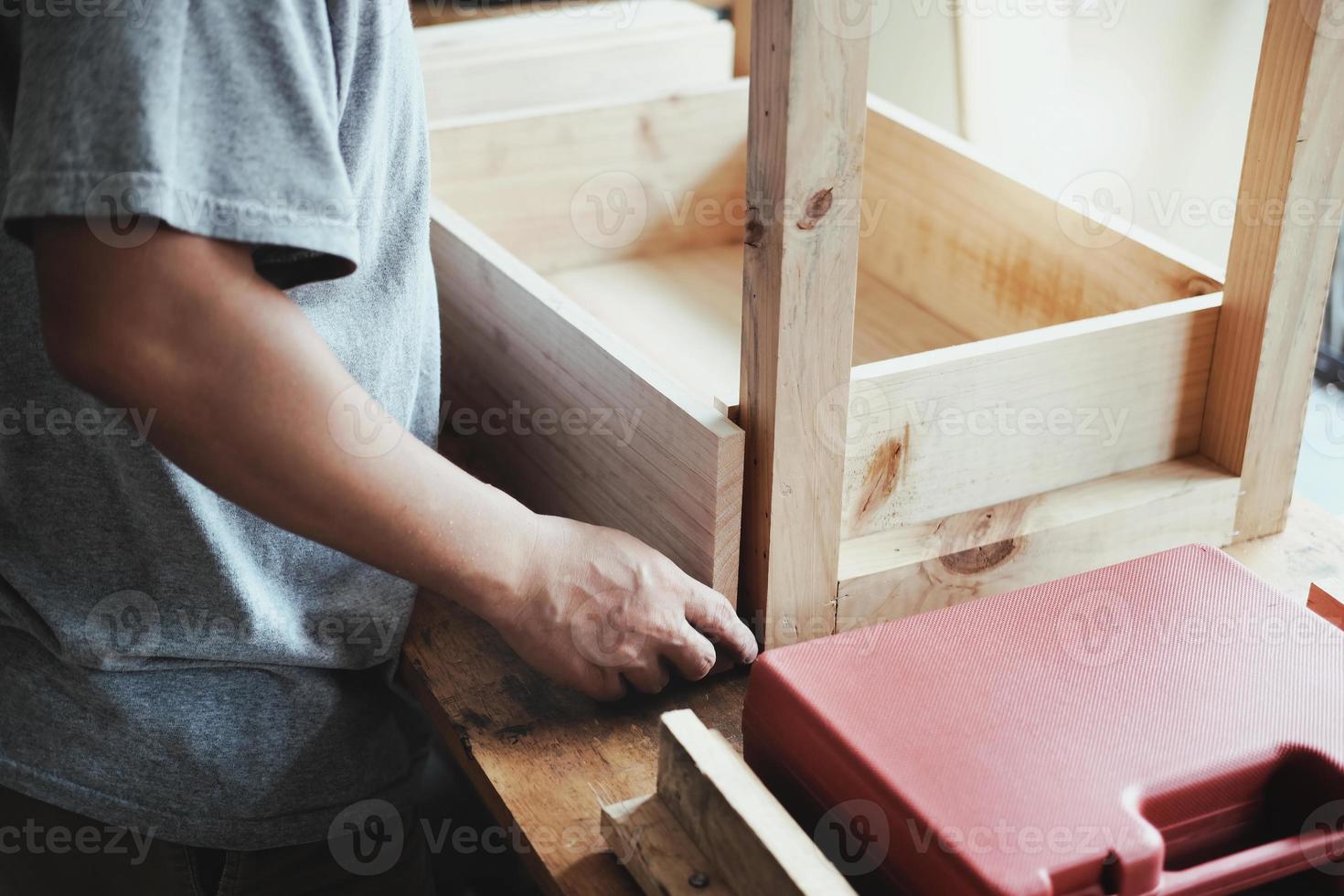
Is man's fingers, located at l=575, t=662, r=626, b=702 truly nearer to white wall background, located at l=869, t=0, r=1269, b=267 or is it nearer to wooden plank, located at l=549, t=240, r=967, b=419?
wooden plank, located at l=549, t=240, r=967, b=419

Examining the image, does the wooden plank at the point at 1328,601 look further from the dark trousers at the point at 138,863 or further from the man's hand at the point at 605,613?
the dark trousers at the point at 138,863

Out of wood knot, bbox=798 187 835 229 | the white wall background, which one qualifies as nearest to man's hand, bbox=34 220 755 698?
wood knot, bbox=798 187 835 229

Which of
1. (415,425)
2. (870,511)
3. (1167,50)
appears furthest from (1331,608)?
(1167,50)

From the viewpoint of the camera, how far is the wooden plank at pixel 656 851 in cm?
59

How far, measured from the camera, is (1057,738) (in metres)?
0.58

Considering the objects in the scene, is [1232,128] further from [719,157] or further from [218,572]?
[218,572]

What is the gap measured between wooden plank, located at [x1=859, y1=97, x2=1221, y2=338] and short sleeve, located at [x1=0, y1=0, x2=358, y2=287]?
657 millimetres

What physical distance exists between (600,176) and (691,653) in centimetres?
67

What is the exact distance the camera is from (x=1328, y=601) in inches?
29.8

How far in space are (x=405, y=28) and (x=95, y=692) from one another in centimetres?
43

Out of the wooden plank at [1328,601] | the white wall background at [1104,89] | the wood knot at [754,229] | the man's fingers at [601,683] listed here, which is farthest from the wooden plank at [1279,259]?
the man's fingers at [601,683]

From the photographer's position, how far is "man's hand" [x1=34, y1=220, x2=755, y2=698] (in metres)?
0.52

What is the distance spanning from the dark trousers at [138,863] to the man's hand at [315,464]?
8.5 inches

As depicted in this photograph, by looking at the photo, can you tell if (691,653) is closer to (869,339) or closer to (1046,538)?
(1046,538)
